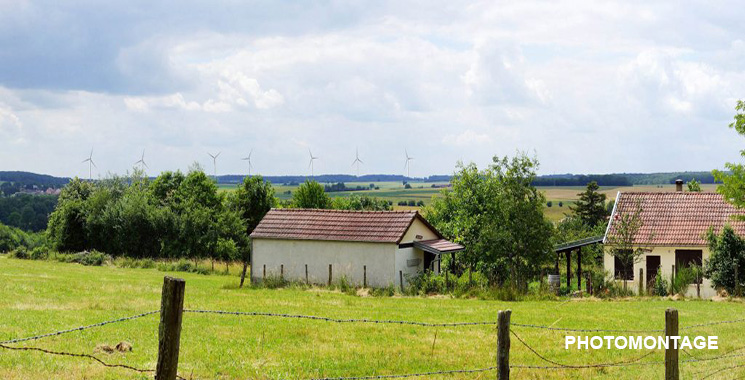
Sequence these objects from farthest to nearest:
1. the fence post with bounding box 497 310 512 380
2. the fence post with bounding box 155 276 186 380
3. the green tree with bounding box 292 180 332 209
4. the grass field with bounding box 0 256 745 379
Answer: the green tree with bounding box 292 180 332 209, the grass field with bounding box 0 256 745 379, the fence post with bounding box 497 310 512 380, the fence post with bounding box 155 276 186 380

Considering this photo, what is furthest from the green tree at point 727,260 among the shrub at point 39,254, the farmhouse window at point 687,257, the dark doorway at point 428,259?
the shrub at point 39,254

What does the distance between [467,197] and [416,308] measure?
28314 mm

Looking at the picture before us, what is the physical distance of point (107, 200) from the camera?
60969mm

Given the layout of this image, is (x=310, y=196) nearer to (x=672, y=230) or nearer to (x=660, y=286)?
(x=672, y=230)

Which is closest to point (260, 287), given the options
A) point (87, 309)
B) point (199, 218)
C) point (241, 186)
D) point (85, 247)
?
point (87, 309)

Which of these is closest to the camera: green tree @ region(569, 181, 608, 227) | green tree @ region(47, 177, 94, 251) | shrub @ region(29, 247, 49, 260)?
shrub @ region(29, 247, 49, 260)

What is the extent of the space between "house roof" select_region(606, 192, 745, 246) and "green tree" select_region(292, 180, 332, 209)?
33.6m

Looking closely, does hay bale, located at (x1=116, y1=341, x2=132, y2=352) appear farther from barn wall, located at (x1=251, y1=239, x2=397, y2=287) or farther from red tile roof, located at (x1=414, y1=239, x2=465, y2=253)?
red tile roof, located at (x1=414, y1=239, x2=465, y2=253)

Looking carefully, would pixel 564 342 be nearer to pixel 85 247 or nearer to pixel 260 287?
pixel 260 287

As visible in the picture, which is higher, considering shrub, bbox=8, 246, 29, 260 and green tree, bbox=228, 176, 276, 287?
green tree, bbox=228, 176, 276, 287

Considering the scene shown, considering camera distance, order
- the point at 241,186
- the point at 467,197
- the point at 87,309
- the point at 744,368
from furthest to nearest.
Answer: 1. the point at 241,186
2. the point at 467,197
3. the point at 87,309
4. the point at 744,368

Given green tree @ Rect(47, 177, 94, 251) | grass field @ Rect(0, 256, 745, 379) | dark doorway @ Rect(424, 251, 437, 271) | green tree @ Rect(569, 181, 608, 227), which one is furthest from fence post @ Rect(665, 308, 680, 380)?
green tree @ Rect(569, 181, 608, 227)

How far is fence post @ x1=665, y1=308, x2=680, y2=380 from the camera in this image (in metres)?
10.8

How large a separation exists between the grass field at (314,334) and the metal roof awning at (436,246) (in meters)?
7.00
